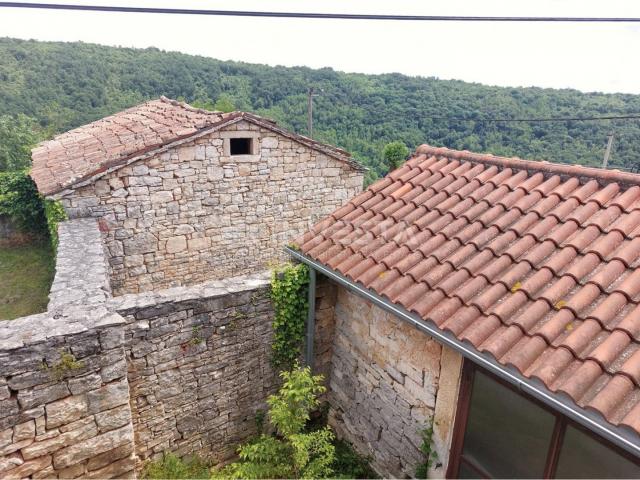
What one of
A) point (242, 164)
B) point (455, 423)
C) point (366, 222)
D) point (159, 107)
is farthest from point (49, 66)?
point (455, 423)

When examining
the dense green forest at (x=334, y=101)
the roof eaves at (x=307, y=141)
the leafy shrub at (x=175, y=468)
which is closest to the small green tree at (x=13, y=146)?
the dense green forest at (x=334, y=101)

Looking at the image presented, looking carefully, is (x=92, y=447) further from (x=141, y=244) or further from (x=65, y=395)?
(x=141, y=244)

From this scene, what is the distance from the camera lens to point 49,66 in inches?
1030

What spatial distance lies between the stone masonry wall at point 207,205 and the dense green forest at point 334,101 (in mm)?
10290

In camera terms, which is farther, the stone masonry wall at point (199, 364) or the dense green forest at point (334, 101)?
the dense green forest at point (334, 101)

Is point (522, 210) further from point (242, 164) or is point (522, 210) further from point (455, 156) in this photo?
point (242, 164)

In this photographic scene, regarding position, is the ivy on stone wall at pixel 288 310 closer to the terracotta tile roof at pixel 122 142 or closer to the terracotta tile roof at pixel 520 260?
the terracotta tile roof at pixel 520 260

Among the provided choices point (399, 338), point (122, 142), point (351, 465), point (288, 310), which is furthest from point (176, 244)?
point (399, 338)

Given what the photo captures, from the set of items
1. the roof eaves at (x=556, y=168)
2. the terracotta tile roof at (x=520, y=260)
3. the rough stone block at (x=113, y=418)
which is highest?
A: the roof eaves at (x=556, y=168)

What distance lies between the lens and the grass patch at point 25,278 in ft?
23.3

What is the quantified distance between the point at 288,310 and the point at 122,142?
5.60m

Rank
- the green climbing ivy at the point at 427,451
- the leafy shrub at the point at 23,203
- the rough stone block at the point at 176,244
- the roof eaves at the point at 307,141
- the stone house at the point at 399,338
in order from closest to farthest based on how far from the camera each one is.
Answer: the stone house at the point at 399,338 < the green climbing ivy at the point at 427,451 < the rough stone block at the point at 176,244 < the roof eaves at the point at 307,141 < the leafy shrub at the point at 23,203

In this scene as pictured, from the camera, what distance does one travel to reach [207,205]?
7812mm

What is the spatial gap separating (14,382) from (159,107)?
946 cm
